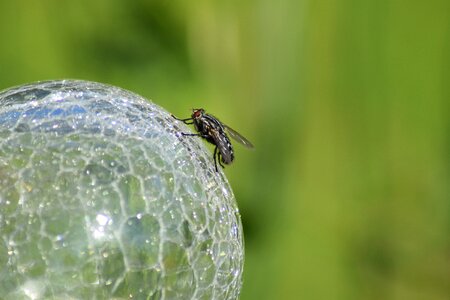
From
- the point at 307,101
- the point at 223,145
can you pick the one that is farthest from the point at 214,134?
the point at 307,101

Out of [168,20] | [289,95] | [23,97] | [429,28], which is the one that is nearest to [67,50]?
[168,20]

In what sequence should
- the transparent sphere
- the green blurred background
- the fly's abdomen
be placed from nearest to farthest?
the transparent sphere, the fly's abdomen, the green blurred background

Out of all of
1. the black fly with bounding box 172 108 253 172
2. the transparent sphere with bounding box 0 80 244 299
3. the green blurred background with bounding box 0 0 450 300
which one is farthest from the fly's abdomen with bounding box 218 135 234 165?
the green blurred background with bounding box 0 0 450 300

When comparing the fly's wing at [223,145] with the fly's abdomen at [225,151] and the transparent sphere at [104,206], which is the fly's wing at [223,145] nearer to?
the fly's abdomen at [225,151]

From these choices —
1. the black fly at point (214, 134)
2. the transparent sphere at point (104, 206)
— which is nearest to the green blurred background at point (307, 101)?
the black fly at point (214, 134)

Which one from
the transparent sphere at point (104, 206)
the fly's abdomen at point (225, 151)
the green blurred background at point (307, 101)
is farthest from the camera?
the green blurred background at point (307, 101)

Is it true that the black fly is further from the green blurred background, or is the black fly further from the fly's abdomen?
the green blurred background
